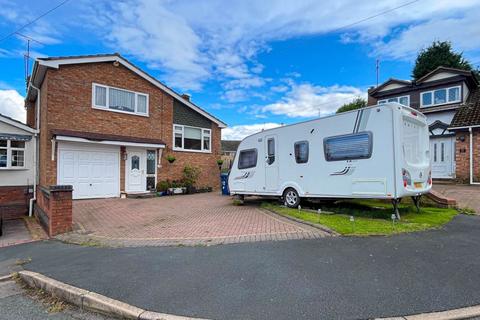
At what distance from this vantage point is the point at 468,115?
15766 mm

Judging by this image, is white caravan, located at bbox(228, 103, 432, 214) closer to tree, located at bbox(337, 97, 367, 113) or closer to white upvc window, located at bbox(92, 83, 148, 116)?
white upvc window, located at bbox(92, 83, 148, 116)

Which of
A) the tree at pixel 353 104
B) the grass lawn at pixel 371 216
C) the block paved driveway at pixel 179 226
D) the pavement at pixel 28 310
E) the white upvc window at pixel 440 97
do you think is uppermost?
the tree at pixel 353 104

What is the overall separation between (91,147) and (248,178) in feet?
25.9

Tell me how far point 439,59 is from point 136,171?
29.2 meters

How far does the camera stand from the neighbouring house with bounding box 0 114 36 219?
12.6m

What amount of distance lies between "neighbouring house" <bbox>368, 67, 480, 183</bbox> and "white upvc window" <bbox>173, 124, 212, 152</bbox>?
1024cm

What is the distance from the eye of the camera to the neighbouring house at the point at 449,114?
596 inches

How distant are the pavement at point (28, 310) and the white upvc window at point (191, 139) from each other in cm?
1307

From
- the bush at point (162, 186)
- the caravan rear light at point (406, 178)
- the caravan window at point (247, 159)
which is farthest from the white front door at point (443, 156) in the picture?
the bush at point (162, 186)

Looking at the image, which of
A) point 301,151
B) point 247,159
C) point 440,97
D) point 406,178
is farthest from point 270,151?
point 440,97

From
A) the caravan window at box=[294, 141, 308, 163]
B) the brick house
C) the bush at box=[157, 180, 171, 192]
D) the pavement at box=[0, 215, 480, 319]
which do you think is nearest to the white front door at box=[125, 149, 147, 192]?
the brick house

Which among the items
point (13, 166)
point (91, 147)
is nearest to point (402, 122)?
point (91, 147)

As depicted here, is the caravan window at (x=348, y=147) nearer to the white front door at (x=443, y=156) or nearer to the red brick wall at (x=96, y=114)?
the red brick wall at (x=96, y=114)

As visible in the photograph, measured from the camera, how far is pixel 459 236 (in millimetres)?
6039
